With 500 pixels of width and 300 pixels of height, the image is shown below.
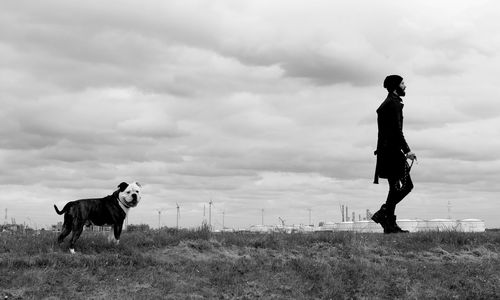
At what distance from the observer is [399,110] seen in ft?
52.2

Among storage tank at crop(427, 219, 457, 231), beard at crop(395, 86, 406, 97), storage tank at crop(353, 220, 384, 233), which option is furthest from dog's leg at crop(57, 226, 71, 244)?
storage tank at crop(427, 219, 457, 231)

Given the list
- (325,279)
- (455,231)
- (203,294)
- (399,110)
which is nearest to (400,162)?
(399,110)

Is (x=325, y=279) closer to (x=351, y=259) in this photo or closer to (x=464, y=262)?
(x=351, y=259)

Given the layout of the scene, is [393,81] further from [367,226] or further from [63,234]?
[63,234]

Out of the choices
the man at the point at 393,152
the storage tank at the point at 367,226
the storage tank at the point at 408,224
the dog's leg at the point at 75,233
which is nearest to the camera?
the dog's leg at the point at 75,233

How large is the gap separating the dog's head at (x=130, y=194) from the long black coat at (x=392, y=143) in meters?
6.41

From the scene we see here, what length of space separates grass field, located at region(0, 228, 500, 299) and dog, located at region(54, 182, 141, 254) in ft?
1.34

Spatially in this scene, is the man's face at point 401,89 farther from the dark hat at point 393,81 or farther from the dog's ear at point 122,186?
the dog's ear at point 122,186

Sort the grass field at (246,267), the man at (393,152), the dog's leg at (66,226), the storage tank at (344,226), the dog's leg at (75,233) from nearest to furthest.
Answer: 1. the grass field at (246,267)
2. the dog's leg at (75,233)
3. the dog's leg at (66,226)
4. the man at (393,152)
5. the storage tank at (344,226)

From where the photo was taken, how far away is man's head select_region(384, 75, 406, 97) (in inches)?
642

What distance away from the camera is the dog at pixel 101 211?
1271cm

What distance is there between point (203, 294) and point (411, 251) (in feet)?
18.4

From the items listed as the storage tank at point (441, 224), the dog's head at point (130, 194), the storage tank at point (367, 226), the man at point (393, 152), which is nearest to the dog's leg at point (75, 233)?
the dog's head at point (130, 194)

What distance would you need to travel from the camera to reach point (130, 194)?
13242 mm
